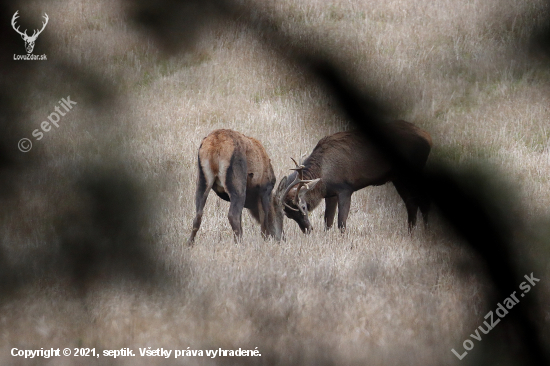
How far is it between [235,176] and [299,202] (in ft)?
4.20

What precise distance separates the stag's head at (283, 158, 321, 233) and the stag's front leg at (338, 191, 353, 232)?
458 millimetres

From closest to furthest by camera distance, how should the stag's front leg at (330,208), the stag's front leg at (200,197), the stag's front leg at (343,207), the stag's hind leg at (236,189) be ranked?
the stag's front leg at (200,197), the stag's hind leg at (236,189), the stag's front leg at (343,207), the stag's front leg at (330,208)

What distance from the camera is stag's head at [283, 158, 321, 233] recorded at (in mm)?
8805

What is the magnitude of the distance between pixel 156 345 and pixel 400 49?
5.63 ft

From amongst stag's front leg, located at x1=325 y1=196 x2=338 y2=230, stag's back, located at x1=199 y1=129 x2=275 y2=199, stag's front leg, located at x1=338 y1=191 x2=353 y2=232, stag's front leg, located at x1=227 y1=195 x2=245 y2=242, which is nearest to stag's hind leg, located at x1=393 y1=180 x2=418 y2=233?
stag's back, located at x1=199 y1=129 x2=275 y2=199

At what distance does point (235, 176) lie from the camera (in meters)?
7.93

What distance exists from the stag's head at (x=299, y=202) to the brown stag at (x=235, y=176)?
28 cm

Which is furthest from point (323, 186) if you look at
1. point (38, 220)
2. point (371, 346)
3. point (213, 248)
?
point (38, 220)

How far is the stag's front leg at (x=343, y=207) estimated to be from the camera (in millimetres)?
8804

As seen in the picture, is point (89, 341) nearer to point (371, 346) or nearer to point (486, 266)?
point (371, 346)

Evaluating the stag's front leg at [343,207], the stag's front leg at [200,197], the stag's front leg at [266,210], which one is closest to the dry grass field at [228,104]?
the stag's front leg at [200,197]

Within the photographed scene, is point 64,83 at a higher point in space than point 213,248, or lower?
lower

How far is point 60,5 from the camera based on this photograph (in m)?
1.19

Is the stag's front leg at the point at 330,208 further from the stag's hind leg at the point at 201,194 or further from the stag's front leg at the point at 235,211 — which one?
the stag's hind leg at the point at 201,194
